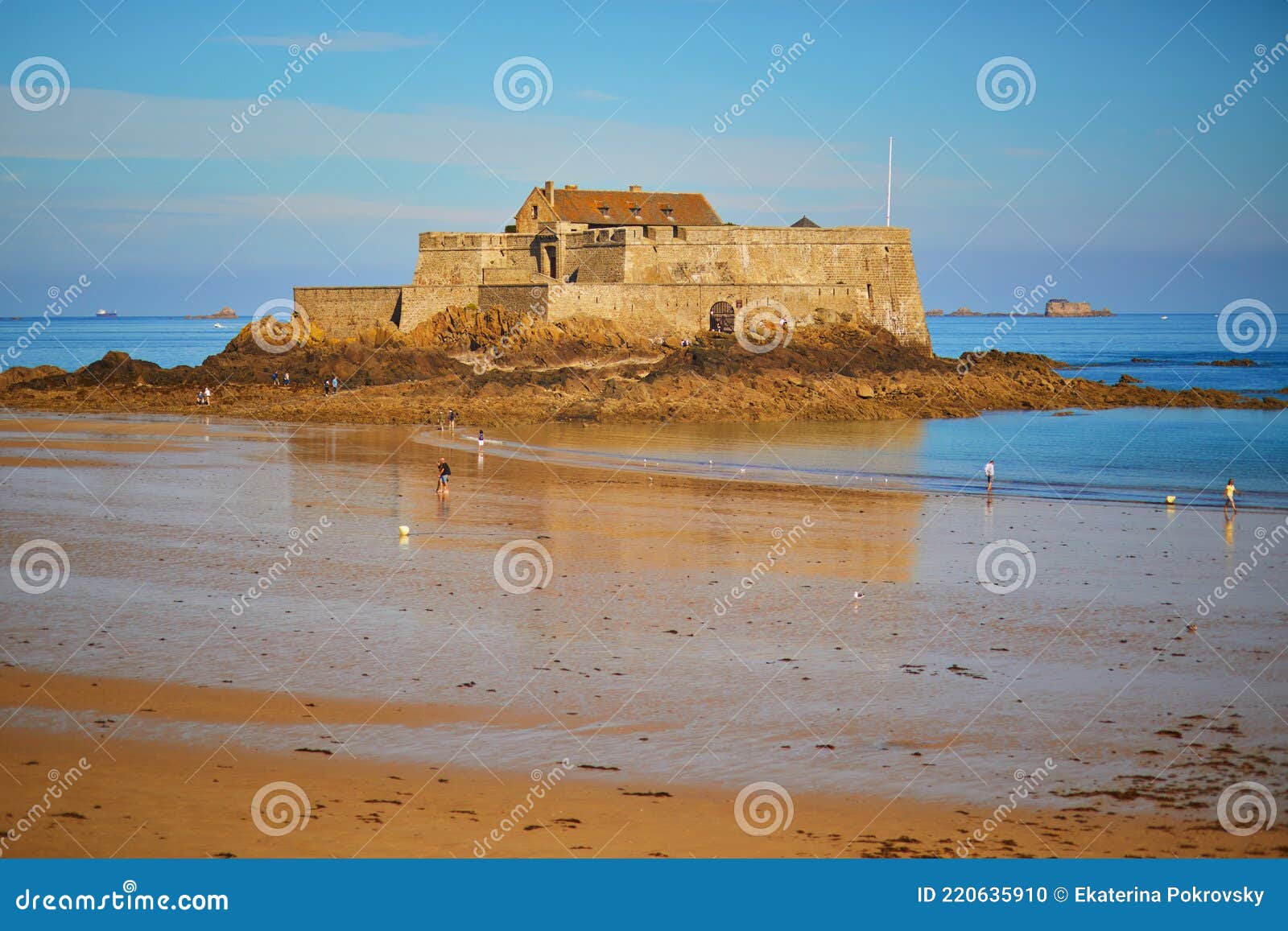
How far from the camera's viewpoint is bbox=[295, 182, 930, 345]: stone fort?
46125mm

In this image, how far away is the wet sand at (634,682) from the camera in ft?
24.9

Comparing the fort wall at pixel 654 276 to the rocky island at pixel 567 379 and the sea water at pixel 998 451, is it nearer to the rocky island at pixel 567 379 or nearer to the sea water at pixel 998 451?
the rocky island at pixel 567 379

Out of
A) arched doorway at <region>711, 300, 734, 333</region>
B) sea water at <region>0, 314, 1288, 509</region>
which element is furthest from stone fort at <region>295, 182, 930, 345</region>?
sea water at <region>0, 314, 1288, 509</region>

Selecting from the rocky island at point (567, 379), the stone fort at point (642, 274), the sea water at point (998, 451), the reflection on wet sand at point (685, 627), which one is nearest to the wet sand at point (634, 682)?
the reflection on wet sand at point (685, 627)

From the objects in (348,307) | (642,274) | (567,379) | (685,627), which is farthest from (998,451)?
(348,307)

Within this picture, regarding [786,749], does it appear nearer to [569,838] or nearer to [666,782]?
[666,782]

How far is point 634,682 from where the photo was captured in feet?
34.2

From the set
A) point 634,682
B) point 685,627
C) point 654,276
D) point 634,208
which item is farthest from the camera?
point 634,208

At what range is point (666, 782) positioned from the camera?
823 centimetres

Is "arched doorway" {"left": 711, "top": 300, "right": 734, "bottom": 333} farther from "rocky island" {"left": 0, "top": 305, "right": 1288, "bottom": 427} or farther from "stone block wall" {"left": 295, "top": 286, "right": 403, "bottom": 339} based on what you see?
"stone block wall" {"left": 295, "top": 286, "right": 403, "bottom": 339}

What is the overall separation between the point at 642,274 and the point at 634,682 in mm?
37287

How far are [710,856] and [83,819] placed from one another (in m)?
3.81

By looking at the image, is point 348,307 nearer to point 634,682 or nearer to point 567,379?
point 567,379

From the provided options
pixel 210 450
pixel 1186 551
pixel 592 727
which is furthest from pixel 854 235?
pixel 592 727
